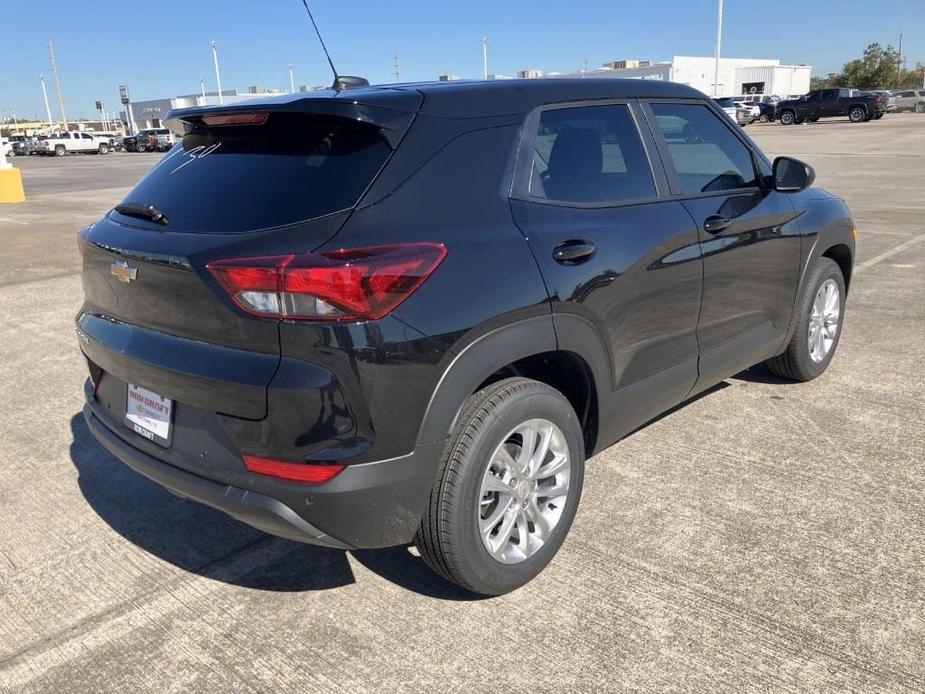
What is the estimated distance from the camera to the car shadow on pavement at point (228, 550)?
119 inches

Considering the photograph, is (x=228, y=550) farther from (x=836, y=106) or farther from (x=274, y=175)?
(x=836, y=106)

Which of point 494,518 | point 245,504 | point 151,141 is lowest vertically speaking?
point 494,518

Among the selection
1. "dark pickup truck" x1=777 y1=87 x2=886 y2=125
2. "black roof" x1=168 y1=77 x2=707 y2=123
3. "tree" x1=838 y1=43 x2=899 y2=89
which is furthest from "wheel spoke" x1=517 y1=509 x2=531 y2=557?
"tree" x1=838 y1=43 x2=899 y2=89

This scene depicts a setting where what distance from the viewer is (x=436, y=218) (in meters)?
2.52

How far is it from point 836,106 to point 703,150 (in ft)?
147

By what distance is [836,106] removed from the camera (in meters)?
42.8

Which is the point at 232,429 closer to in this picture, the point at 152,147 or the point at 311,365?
the point at 311,365

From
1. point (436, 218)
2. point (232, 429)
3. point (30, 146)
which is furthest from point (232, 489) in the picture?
point (30, 146)

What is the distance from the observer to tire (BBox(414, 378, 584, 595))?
2.56 meters

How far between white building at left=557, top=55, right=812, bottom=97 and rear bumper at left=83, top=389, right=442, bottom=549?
73.9 meters

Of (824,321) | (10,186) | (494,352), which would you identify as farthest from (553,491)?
(10,186)

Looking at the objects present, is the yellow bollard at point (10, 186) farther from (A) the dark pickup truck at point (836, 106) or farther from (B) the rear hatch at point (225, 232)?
(A) the dark pickup truck at point (836, 106)

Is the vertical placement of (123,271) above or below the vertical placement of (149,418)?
above

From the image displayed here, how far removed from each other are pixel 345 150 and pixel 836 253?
357 cm
